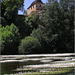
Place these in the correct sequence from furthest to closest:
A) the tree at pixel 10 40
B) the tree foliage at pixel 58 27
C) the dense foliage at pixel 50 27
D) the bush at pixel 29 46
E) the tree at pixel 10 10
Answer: the tree at pixel 10 10 < the tree foliage at pixel 58 27 < the dense foliage at pixel 50 27 < the bush at pixel 29 46 < the tree at pixel 10 40

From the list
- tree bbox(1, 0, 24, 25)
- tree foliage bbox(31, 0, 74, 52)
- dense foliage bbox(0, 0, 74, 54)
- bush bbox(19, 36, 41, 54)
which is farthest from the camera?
tree bbox(1, 0, 24, 25)

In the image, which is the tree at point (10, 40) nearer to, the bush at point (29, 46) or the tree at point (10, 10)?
the bush at point (29, 46)

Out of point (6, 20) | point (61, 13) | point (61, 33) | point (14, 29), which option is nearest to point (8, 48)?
point (14, 29)

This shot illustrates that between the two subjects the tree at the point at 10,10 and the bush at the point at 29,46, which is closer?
the bush at the point at 29,46

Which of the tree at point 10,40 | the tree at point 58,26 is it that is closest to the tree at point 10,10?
the tree at point 10,40

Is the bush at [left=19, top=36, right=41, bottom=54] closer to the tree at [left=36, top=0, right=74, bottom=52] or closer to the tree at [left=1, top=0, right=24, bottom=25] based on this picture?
the tree at [left=36, top=0, right=74, bottom=52]

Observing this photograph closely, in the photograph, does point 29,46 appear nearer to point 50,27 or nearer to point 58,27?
point 50,27

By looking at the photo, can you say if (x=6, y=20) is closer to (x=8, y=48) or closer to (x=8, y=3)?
(x=8, y=3)

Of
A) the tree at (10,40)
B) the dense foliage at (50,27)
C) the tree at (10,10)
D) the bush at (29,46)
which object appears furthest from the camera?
the tree at (10,10)

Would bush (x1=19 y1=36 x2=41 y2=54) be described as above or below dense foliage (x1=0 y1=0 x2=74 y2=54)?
below

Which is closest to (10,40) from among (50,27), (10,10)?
(10,10)

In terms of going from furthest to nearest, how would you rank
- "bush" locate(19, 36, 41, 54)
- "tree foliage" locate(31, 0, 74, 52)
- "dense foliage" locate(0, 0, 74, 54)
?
"tree foliage" locate(31, 0, 74, 52), "dense foliage" locate(0, 0, 74, 54), "bush" locate(19, 36, 41, 54)

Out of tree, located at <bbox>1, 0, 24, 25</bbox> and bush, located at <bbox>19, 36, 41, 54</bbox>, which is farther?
tree, located at <bbox>1, 0, 24, 25</bbox>

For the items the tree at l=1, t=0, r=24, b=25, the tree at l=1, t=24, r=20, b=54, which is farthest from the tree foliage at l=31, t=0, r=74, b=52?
the tree at l=1, t=0, r=24, b=25
